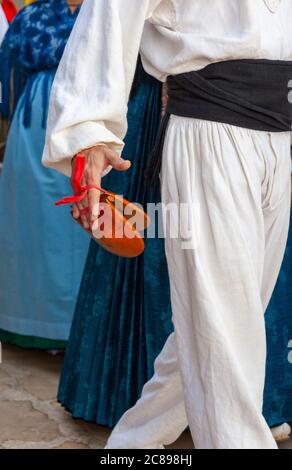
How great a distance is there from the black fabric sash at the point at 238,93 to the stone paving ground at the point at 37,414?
1.24m

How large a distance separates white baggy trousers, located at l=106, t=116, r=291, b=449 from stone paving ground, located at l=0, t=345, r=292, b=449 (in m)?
0.95

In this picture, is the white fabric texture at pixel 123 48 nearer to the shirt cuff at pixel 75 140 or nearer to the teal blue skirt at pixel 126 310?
the shirt cuff at pixel 75 140

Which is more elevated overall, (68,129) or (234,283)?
(68,129)

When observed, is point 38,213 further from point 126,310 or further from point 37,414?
point 126,310

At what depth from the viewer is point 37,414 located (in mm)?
3020

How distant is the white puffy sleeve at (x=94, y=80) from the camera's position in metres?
1.71

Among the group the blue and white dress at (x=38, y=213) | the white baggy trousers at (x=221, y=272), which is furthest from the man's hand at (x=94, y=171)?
the blue and white dress at (x=38, y=213)

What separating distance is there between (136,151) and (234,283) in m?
0.96

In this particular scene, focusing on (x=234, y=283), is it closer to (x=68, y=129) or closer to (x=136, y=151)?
(x=68, y=129)

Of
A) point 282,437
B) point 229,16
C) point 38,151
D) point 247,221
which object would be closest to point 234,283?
point 247,221

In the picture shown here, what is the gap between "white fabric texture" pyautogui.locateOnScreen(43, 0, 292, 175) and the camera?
1.72 metres

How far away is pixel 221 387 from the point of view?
175 centimetres

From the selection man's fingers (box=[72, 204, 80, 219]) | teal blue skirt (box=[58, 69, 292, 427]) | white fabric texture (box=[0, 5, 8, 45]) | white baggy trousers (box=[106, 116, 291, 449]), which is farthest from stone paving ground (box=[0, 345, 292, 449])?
white fabric texture (box=[0, 5, 8, 45])

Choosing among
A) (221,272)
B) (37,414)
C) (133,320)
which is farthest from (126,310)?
(221,272)
